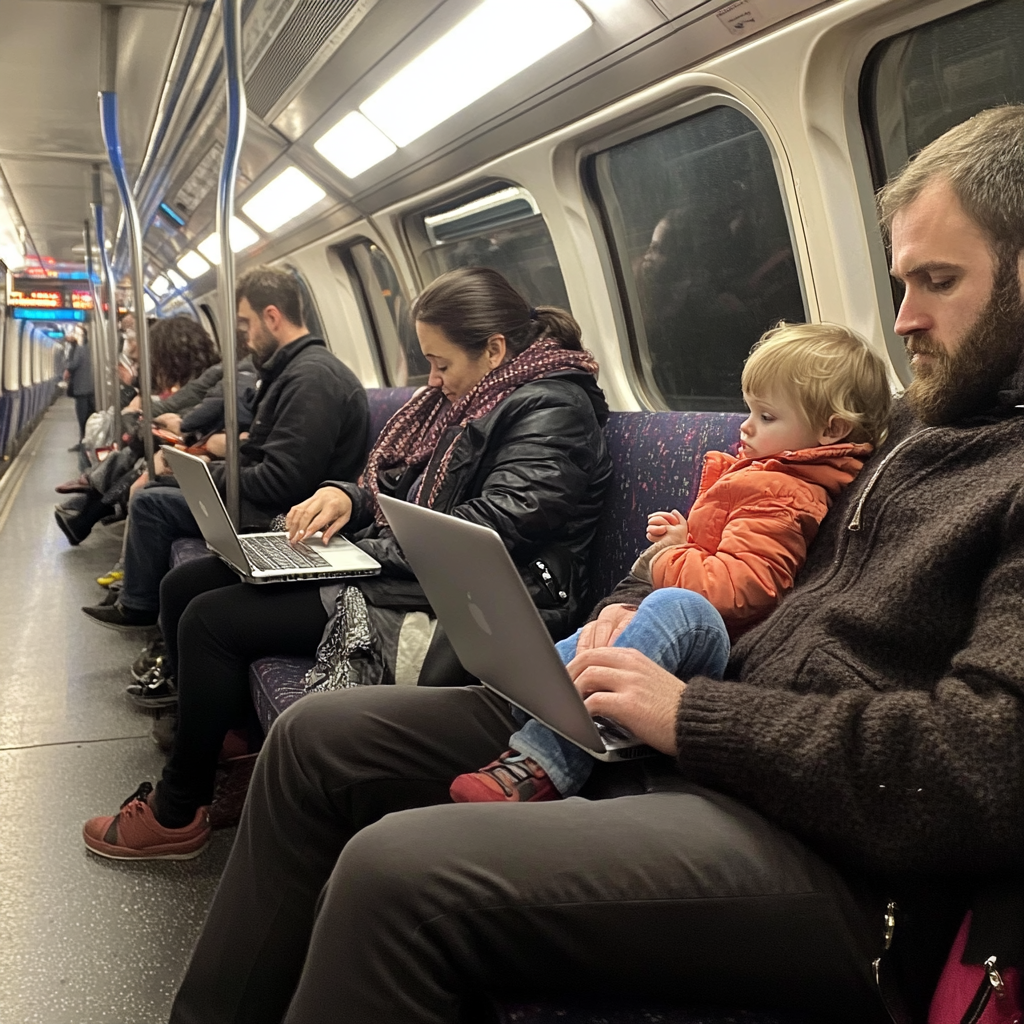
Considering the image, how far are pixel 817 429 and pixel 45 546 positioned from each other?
21.4ft

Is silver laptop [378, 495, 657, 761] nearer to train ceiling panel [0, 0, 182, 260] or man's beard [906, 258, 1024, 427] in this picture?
man's beard [906, 258, 1024, 427]

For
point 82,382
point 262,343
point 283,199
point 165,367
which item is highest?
point 283,199

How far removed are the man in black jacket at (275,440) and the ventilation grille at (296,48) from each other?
2.96 ft

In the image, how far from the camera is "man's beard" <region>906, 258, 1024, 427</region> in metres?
1.38

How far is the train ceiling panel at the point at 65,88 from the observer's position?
4.48 meters

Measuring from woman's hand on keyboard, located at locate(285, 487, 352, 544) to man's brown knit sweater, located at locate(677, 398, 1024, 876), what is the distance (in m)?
1.72

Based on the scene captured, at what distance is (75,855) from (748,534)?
205 centimetres

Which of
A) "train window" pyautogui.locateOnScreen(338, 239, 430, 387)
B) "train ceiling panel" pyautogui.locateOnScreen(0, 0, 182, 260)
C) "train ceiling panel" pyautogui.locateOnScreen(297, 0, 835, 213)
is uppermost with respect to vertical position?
"train ceiling panel" pyautogui.locateOnScreen(0, 0, 182, 260)

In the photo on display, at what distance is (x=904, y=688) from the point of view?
1.31 m

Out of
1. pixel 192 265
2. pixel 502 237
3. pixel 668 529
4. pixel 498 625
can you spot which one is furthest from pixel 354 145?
pixel 192 265

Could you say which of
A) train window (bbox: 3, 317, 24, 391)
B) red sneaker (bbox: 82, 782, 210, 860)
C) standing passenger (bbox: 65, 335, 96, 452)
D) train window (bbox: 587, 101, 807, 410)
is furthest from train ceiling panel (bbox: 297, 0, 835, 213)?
standing passenger (bbox: 65, 335, 96, 452)

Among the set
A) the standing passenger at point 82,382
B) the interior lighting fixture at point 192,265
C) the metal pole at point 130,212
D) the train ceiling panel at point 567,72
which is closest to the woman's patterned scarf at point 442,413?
the train ceiling panel at point 567,72

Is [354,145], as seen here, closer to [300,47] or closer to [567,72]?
Answer: [300,47]

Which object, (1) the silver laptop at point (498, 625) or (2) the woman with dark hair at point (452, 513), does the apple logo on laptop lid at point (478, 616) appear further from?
(2) the woman with dark hair at point (452, 513)
